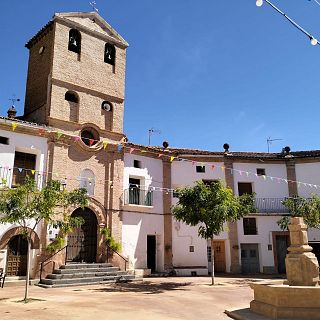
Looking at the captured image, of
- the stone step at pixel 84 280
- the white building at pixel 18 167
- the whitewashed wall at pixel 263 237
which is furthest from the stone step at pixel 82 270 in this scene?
the whitewashed wall at pixel 263 237

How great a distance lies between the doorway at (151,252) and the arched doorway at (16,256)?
7.44m

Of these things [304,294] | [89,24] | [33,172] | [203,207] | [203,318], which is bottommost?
[203,318]

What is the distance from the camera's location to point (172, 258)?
21.3 m

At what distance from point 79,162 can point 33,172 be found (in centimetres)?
287

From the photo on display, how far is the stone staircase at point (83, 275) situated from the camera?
50.6 ft

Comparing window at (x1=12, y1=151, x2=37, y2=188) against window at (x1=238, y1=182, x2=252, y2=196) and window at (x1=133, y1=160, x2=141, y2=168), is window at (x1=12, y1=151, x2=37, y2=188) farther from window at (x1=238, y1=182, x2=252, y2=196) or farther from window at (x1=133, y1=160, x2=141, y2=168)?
window at (x1=238, y1=182, x2=252, y2=196)

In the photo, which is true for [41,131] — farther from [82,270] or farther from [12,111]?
[82,270]

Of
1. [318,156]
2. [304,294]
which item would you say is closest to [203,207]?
[304,294]

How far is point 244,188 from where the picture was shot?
79.7ft

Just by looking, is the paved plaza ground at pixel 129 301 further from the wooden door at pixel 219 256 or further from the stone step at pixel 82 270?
the wooden door at pixel 219 256

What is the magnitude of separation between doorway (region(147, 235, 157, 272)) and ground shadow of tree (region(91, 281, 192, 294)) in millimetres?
4127

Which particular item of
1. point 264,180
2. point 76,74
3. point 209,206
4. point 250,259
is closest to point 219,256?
point 250,259

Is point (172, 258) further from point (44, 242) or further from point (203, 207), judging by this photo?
point (44, 242)

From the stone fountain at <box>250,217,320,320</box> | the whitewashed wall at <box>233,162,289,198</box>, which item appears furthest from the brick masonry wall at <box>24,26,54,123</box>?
the stone fountain at <box>250,217,320,320</box>
